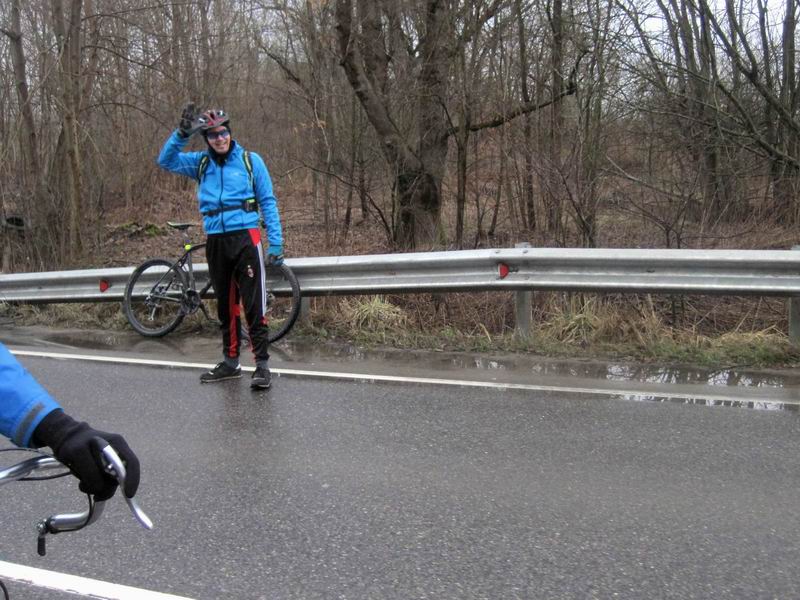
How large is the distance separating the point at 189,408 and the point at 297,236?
6822 millimetres

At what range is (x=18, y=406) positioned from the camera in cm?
179

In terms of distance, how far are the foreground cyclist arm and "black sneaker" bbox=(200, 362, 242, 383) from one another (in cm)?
398

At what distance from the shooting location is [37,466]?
193 centimetres

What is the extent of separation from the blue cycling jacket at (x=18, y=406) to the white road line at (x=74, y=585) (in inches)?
50.4

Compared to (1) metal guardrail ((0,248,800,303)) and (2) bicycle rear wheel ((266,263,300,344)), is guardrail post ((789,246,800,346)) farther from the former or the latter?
(2) bicycle rear wheel ((266,263,300,344))

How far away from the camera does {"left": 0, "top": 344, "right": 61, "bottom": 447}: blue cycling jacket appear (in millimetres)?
1777

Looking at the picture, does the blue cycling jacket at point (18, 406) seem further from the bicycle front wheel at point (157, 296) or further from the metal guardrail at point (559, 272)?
the bicycle front wheel at point (157, 296)

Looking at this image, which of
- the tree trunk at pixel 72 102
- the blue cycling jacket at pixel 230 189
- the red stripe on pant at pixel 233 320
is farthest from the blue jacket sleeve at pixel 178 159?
the tree trunk at pixel 72 102

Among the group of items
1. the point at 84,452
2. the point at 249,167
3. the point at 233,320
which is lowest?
the point at 233,320

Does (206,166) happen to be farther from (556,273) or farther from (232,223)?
(556,273)

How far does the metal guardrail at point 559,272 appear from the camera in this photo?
6.15 meters

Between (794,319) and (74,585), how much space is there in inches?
233

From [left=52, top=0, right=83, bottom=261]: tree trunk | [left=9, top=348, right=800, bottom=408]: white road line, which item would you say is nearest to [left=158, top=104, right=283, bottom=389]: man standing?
[left=9, top=348, right=800, bottom=408]: white road line

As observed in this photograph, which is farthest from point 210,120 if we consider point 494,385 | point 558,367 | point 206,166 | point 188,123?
point 558,367
